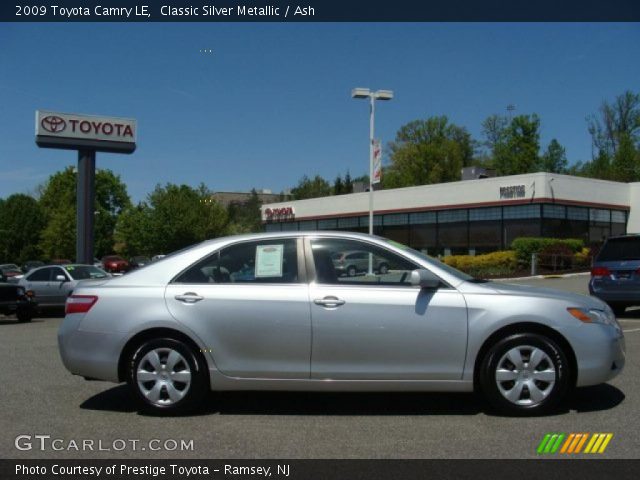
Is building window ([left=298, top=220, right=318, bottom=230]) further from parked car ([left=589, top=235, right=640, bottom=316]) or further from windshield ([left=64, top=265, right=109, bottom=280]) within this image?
parked car ([left=589, top=235, right=640, bottom=316])

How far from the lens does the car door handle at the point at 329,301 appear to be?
18.6ft

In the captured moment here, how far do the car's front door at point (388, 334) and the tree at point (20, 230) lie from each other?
77244 mm

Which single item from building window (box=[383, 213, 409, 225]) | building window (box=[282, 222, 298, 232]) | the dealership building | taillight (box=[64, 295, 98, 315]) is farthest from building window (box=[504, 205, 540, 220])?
taillight (box=[64, 295, 98, 315])

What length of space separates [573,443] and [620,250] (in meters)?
9.62

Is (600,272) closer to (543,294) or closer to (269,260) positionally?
(543,294)

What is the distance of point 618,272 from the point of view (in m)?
13.3

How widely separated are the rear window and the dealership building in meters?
22.5

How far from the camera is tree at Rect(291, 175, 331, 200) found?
8206cm

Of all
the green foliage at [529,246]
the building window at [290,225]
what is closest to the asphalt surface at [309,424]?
the green foliage at [529,246]

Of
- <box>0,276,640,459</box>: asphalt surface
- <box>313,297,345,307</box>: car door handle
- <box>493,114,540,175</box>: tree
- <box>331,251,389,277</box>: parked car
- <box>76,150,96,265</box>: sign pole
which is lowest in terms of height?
<box>0,276,640,459</box>: asphalt surface

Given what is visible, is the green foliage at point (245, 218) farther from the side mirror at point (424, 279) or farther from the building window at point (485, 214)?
the side mirror at point (424, 279)

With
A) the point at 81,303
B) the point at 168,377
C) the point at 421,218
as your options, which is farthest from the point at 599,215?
the point at 81,303

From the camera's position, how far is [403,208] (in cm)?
4484
